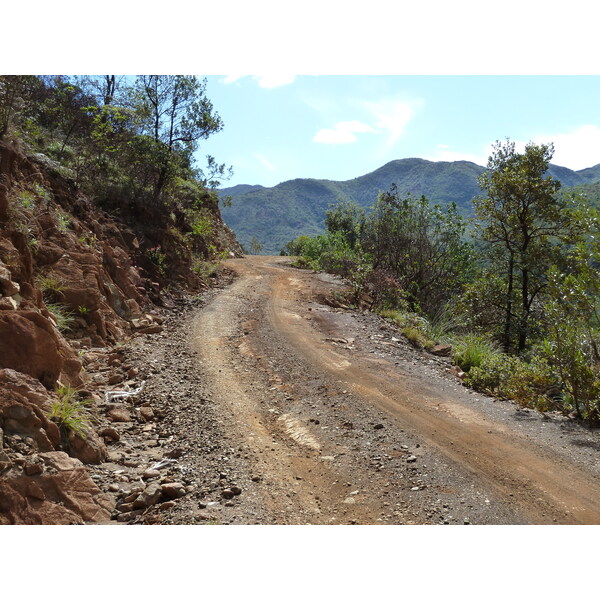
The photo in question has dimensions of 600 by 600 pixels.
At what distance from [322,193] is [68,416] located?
6302 inches

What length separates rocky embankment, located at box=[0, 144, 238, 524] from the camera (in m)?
3.60

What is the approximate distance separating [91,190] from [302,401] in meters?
8.71

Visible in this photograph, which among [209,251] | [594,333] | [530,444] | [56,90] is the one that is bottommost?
[530,444]

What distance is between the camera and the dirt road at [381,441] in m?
3.84

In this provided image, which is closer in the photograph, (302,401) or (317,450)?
(317,450)

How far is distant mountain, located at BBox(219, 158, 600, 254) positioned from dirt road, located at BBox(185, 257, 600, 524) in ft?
343

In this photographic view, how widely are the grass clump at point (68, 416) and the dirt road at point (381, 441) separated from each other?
5.19 feet

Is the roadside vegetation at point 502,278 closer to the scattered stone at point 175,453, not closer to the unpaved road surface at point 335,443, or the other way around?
the unpaved road surface at point 335,443

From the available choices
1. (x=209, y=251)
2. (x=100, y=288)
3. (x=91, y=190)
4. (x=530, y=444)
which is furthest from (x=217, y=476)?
Result: (x=209, y=251)

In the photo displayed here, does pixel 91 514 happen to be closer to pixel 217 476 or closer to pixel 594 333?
pixel 217 476

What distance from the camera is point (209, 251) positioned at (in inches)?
736

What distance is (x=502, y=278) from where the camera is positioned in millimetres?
14344

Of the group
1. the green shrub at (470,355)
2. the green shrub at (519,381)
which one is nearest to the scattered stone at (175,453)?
the green shrub at (519,381)

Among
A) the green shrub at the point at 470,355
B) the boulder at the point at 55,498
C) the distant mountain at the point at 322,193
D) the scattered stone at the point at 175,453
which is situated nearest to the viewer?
the boulder at the point at 55,498
